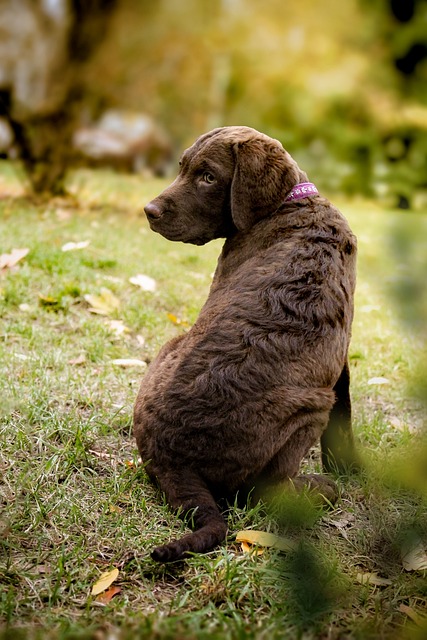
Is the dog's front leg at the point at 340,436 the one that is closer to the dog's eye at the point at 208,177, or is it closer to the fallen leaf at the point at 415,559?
the fallen leaf at the point at 415,559

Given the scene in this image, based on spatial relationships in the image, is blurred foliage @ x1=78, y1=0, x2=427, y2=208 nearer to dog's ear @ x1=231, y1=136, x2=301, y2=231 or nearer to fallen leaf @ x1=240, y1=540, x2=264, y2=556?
dog's ear @ x1=231, y1=136, x2=301, y2=231

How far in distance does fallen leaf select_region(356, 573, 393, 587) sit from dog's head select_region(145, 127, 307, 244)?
1.42 m

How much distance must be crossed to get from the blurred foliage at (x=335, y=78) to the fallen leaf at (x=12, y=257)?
3135 mm

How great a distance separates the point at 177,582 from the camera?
2164 millimetres

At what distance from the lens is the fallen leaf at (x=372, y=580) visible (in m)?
2.17

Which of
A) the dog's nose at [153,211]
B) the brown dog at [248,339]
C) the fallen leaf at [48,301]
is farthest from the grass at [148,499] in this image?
the dog's nose at [153,211]

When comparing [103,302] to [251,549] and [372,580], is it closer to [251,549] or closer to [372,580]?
[251,549]

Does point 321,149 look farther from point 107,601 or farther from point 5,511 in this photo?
point 5,511

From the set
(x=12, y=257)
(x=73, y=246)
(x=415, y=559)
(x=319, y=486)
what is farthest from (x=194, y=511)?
(x=73, y=246)

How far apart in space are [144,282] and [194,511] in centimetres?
289

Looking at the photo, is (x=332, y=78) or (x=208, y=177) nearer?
(x=332, y=78)

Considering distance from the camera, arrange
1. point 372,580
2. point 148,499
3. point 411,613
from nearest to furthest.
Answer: point 411,613
point 372,580
point 148,499

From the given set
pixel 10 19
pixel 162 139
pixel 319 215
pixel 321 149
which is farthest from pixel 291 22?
pixel 162 139

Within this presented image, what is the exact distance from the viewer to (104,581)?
2.10m
